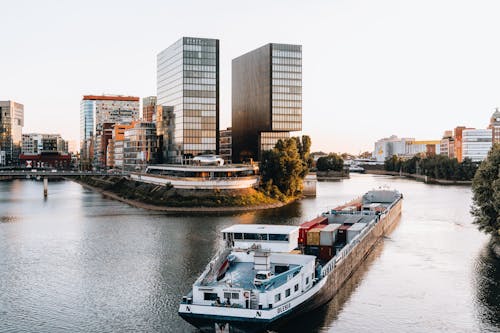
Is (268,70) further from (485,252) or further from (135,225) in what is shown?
(485,252)

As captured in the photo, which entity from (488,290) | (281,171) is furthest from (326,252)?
(281,171)

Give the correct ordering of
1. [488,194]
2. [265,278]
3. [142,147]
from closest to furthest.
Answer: [265,278]
[488,194]
[142,147]

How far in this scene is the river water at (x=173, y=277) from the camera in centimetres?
3575

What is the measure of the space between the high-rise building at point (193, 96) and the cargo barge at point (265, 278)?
96.9 m

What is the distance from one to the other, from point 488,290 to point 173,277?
26429mm

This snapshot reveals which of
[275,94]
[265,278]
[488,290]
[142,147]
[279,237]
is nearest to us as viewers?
[265,278]

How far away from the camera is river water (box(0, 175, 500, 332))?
1407 inches

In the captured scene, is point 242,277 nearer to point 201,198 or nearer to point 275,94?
point 201,198

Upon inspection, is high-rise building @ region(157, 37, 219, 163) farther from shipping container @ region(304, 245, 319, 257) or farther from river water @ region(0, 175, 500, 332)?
shipping container @ region(304, 245, 319, 257)

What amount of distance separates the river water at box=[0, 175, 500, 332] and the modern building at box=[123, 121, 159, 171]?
7630 cm

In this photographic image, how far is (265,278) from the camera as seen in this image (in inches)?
1340

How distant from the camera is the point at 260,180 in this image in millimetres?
117188

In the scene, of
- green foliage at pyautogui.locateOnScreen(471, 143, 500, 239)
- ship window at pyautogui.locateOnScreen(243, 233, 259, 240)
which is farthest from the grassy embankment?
ship window at pyautogui.locateOnScreen(243, 233, 259, 240)

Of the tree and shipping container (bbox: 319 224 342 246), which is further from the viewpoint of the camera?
the tree
